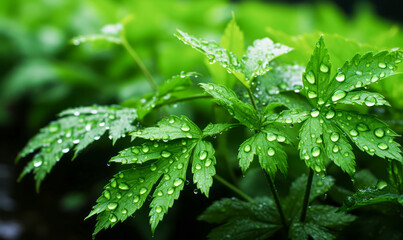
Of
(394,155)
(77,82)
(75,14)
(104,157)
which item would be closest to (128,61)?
(77,82)

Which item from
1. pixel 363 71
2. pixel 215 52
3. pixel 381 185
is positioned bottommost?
pixel 381 185

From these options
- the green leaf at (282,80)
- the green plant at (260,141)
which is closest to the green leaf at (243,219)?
the green plant at (260,141)

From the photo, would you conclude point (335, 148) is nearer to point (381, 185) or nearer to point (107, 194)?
point (381, 185)

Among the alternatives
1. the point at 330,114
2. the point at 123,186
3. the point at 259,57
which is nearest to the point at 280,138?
the point at 330,114

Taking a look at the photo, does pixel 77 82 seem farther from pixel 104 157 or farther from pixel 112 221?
pixel 112 221

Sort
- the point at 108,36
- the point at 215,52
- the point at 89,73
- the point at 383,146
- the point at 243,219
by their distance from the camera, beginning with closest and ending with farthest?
the point at 383,146 → the point at 215,52 → the point at 243,219 → the point at 108,36 → the point at 89,73

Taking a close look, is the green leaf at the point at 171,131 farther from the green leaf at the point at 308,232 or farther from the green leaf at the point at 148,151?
the green leaf at the point at 308,232
